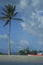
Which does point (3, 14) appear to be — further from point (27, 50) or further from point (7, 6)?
point (27, 50)

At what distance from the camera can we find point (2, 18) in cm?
6831

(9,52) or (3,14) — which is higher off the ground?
(3,14)

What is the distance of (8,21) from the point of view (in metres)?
71.0

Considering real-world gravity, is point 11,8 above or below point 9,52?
above

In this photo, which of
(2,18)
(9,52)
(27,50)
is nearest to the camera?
(9,52)

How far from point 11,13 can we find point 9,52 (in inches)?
454

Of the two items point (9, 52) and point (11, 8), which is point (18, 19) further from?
point (9, 52)

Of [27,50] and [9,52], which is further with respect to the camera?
[27,50]

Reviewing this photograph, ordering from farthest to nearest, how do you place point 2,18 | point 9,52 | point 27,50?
point 27,50 → point 2,18 → point 9,52

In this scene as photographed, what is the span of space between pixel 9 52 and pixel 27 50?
987 inches

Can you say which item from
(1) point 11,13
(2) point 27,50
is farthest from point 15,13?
(2) point 27,50

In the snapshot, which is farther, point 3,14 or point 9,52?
point 3,14

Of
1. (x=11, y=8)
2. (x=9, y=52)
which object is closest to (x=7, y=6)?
(x=11, y=8)

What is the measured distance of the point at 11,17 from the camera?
233ft
